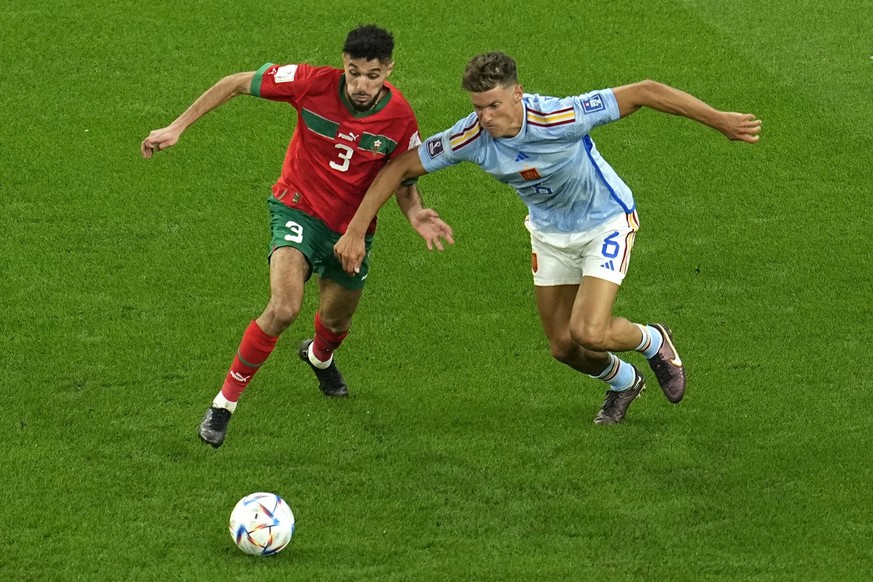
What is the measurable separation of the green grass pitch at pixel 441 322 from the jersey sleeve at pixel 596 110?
5.91 ft

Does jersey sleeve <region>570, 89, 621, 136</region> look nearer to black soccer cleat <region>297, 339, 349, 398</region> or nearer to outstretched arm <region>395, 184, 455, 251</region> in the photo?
outstretched arm <region>395, 184, 455, 251</region>

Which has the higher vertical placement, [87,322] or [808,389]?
[808,389]

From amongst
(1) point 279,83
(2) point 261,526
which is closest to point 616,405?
(2) point 261,526

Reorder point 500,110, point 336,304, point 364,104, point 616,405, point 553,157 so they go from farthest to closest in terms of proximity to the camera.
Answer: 1. point 336,304
2. point 616,405
3. point 364,104
4. point 553,157
5. point 500,110

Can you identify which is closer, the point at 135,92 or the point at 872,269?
the point at 872,269

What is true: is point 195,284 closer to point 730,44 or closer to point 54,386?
point 54,386

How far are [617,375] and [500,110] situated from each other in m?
1.78

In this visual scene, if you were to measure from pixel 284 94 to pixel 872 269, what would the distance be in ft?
14.5

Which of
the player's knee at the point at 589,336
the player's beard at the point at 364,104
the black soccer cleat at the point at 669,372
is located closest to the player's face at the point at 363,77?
the player's beard at the point at 364,104

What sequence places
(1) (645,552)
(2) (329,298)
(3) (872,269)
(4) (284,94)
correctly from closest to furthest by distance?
1. (1) (645,552)
2. (4) (284,94)
3. (2) (329,298)
4. (3) (872,269)

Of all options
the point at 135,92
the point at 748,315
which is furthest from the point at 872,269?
the point at 135,92

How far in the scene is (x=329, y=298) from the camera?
27.2 ft

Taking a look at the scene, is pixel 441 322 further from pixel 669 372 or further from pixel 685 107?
pixel 685 107

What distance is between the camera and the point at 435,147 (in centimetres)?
740
